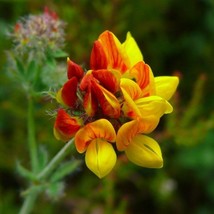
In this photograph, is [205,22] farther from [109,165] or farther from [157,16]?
[109,165]

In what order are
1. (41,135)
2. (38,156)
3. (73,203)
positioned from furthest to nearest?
(73,203) < (41,135) < (38,156)

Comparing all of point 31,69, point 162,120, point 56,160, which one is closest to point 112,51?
point 56,160

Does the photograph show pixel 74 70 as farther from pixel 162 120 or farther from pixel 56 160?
pixel 162 120

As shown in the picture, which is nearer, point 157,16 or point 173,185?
point 173,185

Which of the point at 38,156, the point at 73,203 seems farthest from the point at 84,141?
the point at 73,203

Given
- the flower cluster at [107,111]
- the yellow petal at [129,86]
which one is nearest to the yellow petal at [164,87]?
the flower cluster at [107,111]

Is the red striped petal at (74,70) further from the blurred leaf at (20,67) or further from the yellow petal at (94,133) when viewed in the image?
the blurred leaf at (20,67)
